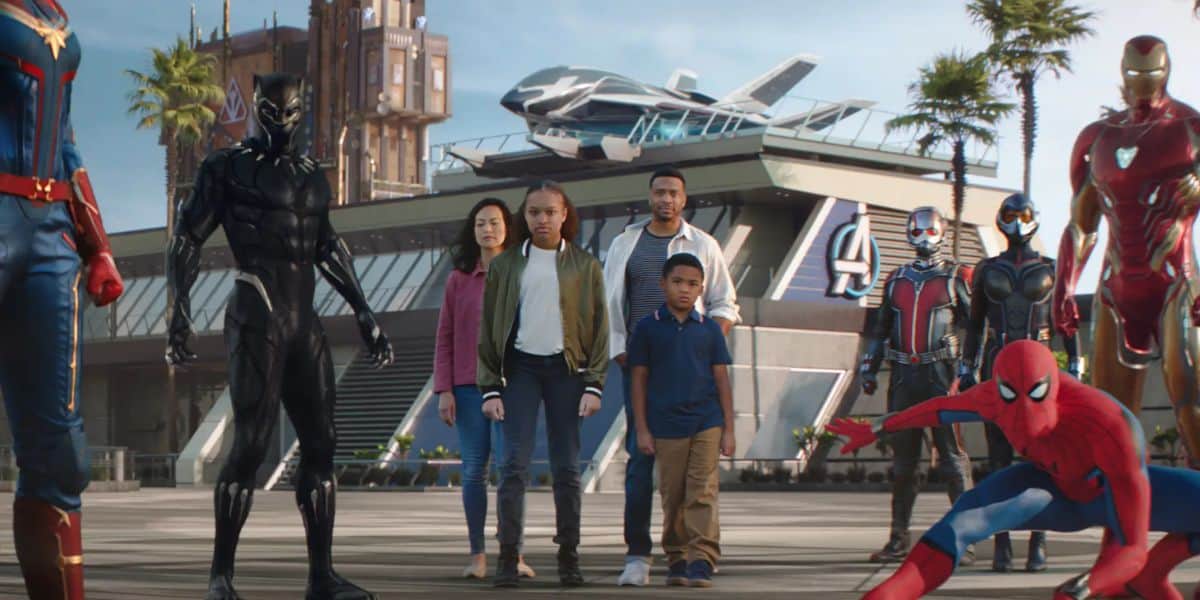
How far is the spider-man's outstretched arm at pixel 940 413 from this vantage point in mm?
6512

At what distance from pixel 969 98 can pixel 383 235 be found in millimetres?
18611

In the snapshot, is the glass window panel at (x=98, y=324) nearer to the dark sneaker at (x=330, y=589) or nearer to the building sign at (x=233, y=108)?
the building sign at (x=233, y=108)

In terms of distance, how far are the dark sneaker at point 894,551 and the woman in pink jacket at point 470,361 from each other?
2.20 m

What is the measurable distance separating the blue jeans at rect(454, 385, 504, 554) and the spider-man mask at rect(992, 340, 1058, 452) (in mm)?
4753

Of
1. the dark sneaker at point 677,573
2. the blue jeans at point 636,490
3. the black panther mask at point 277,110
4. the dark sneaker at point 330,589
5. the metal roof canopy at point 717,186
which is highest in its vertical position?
the metal roof canopy at point 717,186

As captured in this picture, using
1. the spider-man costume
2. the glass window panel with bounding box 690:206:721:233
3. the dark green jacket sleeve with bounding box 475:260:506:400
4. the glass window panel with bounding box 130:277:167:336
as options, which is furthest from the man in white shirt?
the glass window panel with bounding box 130:277:167:336

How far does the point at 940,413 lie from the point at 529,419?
379 centimetres

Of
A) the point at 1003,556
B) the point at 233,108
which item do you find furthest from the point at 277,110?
the point at 233,108

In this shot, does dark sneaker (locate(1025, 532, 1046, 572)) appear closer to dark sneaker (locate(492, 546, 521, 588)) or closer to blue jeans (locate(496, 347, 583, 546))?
blue jeans (locate(496, 347, 583, 546))

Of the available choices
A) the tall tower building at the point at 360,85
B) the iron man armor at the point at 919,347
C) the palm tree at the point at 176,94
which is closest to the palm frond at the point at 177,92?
the palm tree at the point at 176,94

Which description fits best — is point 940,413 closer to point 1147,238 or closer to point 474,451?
point 1147,238

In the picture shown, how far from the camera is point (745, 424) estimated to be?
46.1 metres

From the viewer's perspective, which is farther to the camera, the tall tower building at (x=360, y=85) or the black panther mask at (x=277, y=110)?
the tall tower building at (x=360, y=85)

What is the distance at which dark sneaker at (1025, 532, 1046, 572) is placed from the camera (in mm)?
10750
